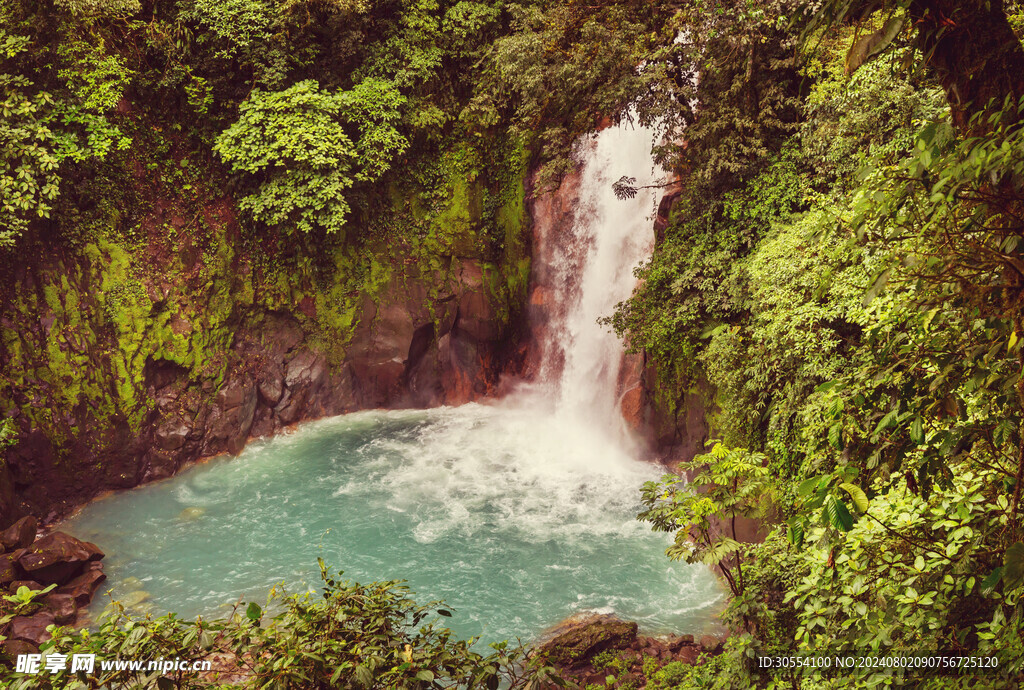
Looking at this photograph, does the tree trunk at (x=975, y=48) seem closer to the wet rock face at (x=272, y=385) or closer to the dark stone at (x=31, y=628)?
the dark stone at (x=31, y=628)

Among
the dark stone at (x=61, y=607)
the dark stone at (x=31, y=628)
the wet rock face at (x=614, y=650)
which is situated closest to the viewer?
the wet rock face at (x=614, y=650)

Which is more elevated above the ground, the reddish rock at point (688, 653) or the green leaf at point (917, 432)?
the green leaf at point (917, 432)

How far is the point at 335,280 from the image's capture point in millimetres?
14367

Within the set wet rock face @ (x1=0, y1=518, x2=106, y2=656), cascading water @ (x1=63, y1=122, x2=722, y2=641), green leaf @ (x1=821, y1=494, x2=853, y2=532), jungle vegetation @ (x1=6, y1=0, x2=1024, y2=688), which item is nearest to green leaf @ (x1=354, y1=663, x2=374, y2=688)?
jungle vegetation @ (x1=6, y1=0, x2=1024, y2=688)

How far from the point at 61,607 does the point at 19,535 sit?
1422 millimetres

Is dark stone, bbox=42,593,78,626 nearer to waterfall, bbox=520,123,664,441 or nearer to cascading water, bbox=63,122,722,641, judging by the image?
cascading water, bbox=63,122,722,641

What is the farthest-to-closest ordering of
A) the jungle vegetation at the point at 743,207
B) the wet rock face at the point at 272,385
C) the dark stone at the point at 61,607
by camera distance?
the wet rock face at the point at 272,385 < the dark stone at the point at 61,607 < the jungle vegetation at the point at 743,207

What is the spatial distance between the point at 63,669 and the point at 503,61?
10.8 m

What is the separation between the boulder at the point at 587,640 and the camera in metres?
7.27

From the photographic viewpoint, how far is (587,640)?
7.41 m

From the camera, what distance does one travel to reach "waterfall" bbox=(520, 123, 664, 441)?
42.5 ft

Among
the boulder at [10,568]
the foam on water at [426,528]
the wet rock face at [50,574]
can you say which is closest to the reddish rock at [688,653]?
the foam on water at [426,528]

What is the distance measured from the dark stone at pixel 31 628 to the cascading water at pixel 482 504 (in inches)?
32.6

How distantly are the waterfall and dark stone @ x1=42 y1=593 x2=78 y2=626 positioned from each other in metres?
9.55
